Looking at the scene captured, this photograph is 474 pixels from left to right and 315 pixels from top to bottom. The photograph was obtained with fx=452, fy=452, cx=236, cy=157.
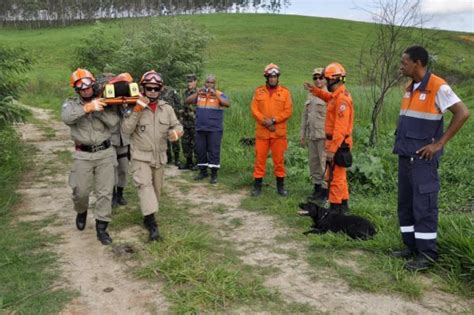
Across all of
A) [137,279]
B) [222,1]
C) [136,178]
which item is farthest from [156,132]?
[222,1]

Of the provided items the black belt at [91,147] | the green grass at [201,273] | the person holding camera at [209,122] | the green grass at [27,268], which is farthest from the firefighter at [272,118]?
the green grass at [27,268]

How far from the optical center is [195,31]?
15312mm

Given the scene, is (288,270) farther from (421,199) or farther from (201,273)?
(421,199)

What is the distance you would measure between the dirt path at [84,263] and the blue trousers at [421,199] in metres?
2.53

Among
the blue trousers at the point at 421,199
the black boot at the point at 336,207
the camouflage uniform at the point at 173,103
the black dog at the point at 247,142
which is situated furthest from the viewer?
the black dog at the point at 247,142

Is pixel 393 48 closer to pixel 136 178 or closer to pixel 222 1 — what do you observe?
pixel 136 178

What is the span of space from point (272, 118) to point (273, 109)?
139mm

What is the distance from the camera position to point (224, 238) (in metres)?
5.41

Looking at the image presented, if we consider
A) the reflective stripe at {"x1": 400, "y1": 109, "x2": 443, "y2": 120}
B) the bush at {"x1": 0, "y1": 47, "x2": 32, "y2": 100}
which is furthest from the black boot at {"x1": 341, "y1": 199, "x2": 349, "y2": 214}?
the bush at {"x1": 0, "y1": 47, "x2": 32, "y2": 100}

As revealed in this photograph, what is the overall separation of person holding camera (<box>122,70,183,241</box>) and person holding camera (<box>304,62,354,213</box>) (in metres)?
1.95

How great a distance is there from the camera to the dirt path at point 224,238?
12.5ft

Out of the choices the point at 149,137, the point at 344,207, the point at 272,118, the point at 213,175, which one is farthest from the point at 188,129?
the point at 344,207

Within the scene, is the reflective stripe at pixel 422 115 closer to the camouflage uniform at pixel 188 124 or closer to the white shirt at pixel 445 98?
the white shirt at pixel 445 98

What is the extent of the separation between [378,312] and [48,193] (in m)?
5.73
